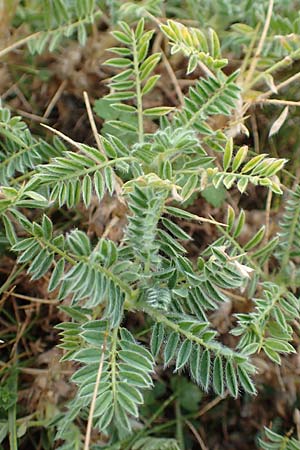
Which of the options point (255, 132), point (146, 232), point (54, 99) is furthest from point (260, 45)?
point (146, 232)

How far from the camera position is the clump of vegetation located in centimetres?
100

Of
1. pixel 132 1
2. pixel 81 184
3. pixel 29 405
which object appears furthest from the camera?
pixel 132 1

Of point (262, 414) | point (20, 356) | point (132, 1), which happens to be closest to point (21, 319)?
point (20, 356)

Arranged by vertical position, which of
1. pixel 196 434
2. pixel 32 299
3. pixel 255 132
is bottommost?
pixel 196 434

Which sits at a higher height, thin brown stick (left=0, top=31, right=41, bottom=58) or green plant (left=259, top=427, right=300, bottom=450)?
thin brown stick (left=0, top=31, right=41, bottom=58)

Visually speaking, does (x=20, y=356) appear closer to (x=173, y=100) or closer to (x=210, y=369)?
(x=210, y=369)

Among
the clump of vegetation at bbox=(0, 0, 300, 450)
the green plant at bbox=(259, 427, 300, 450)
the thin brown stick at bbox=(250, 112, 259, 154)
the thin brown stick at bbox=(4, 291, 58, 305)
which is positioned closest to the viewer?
the clump of vegetation at bbox=(0, 0, 300, 450)

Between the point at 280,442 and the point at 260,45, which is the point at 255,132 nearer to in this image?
the point at 260,45

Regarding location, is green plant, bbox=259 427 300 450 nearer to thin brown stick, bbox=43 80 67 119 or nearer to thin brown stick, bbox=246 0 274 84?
thin brown stick, bbox=246 0 274 84

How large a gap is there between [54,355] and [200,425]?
0.33 metres

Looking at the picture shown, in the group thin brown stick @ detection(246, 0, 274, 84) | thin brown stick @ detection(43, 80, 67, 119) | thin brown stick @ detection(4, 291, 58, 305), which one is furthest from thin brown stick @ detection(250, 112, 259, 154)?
thin brown stick @ detection(4, 291, 58, 305)

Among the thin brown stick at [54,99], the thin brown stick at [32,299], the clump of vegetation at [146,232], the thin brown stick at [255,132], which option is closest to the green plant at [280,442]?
the clump of vegetation at [146,232]

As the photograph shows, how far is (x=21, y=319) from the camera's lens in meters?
1.38

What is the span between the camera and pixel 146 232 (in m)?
0.96
